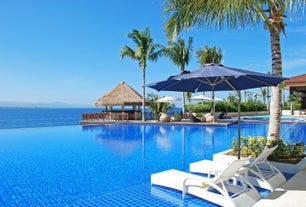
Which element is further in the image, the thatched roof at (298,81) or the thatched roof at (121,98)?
the thatched roof at (121,98)

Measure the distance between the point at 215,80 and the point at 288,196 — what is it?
307 centimetres

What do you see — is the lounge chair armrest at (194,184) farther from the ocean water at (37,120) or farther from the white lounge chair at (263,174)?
the ocean water at (37,120)

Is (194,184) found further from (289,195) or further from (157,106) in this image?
(157,106)

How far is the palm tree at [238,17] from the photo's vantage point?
668cm

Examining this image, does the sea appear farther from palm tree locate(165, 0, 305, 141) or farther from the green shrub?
the green shrub

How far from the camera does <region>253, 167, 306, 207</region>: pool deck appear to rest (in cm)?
399

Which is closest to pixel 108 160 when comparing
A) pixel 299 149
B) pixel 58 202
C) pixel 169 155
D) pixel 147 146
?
pixel 169 155

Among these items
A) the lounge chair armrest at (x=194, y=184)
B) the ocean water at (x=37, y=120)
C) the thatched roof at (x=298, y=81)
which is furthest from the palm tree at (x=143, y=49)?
the ocean water at (x=37, y=120)

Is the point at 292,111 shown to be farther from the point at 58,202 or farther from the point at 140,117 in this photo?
the point at 58,202

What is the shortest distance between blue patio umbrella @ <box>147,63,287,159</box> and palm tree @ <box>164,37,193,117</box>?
16.1 m

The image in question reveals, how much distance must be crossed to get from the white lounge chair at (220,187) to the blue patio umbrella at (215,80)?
1528 mm

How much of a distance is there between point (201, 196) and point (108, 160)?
4.47 m

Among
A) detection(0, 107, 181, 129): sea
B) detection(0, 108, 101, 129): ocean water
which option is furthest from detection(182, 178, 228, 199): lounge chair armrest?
detection(0, 108, 101, 129): ocean water

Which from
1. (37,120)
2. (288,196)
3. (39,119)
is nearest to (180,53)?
(288,196)
